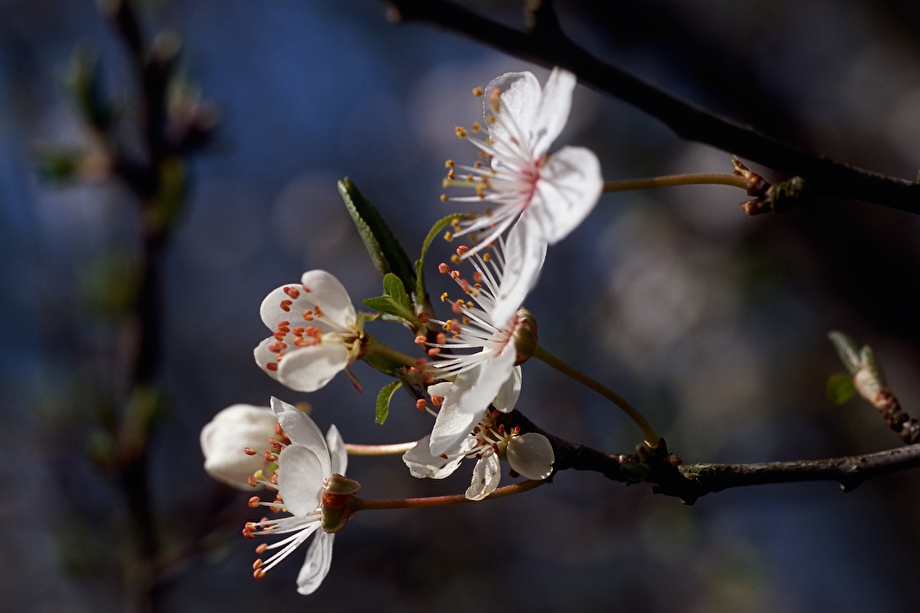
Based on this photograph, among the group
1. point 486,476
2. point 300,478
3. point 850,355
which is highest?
point 850,355

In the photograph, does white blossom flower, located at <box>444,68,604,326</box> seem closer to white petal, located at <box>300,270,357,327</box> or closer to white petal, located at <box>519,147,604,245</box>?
white petal, located at <box>519,147,604,245</box>

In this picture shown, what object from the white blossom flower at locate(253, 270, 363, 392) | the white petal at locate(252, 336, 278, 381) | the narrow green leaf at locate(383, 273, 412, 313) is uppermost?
the narrow green leaf at locate(383, 273, 412, 313)

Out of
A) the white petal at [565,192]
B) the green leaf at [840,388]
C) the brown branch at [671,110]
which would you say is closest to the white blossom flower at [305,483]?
the white petal at [565,192]

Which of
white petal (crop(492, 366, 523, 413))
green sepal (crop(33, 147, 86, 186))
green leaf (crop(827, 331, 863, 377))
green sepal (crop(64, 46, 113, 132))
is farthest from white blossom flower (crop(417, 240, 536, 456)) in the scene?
green sepal (crop(33, 147, 86, 186))

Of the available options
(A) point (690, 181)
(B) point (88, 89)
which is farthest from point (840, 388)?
(B) point (88, 89)

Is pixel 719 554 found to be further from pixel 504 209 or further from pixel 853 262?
pixel 504 209

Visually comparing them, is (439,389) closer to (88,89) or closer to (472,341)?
(472,341)

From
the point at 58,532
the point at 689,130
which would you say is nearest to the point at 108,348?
the point at 58,532
